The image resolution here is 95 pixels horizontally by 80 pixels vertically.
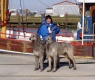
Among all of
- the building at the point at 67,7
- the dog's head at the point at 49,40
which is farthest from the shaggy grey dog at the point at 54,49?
the building at the point at 67,7

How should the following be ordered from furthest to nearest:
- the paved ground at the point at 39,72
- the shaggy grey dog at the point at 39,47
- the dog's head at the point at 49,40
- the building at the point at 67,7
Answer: the building at the point at 67,7 < the shaggy grey dog at the point at 39,47 < the dog's head at the point at 49,40 < the paved ground at the point at 39,72

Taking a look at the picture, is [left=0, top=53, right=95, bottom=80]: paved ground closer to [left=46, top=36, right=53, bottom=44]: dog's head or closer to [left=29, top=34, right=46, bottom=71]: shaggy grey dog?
[left=29, top=34, right=46, bottom=71]: shaggy grey dog

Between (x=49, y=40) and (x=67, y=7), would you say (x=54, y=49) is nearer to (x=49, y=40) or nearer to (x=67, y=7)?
(x=49, y=40)

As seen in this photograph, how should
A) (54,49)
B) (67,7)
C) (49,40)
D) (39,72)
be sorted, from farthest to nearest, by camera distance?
(67,7) → (39,72) → (54,49) → (49,40)

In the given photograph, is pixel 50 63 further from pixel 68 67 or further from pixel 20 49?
pixel 20 49

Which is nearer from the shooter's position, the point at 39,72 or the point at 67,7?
the point at 39,72

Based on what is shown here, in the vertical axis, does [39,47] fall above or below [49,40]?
below

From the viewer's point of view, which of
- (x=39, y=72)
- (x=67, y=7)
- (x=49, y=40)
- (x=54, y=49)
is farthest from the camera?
(x=67, y=7)

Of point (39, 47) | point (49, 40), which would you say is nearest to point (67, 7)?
point (39, 47)

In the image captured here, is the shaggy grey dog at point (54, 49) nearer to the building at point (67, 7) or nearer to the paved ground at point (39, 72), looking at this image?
Result: the paved ground at point (39, 72)

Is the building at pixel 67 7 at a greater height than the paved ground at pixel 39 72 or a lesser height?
greater

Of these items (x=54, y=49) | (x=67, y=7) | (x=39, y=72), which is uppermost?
(x=67, y=7)

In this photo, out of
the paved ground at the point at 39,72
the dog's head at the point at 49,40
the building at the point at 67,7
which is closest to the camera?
the paved ground at the point at 39,72

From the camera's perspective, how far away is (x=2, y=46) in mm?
15047
